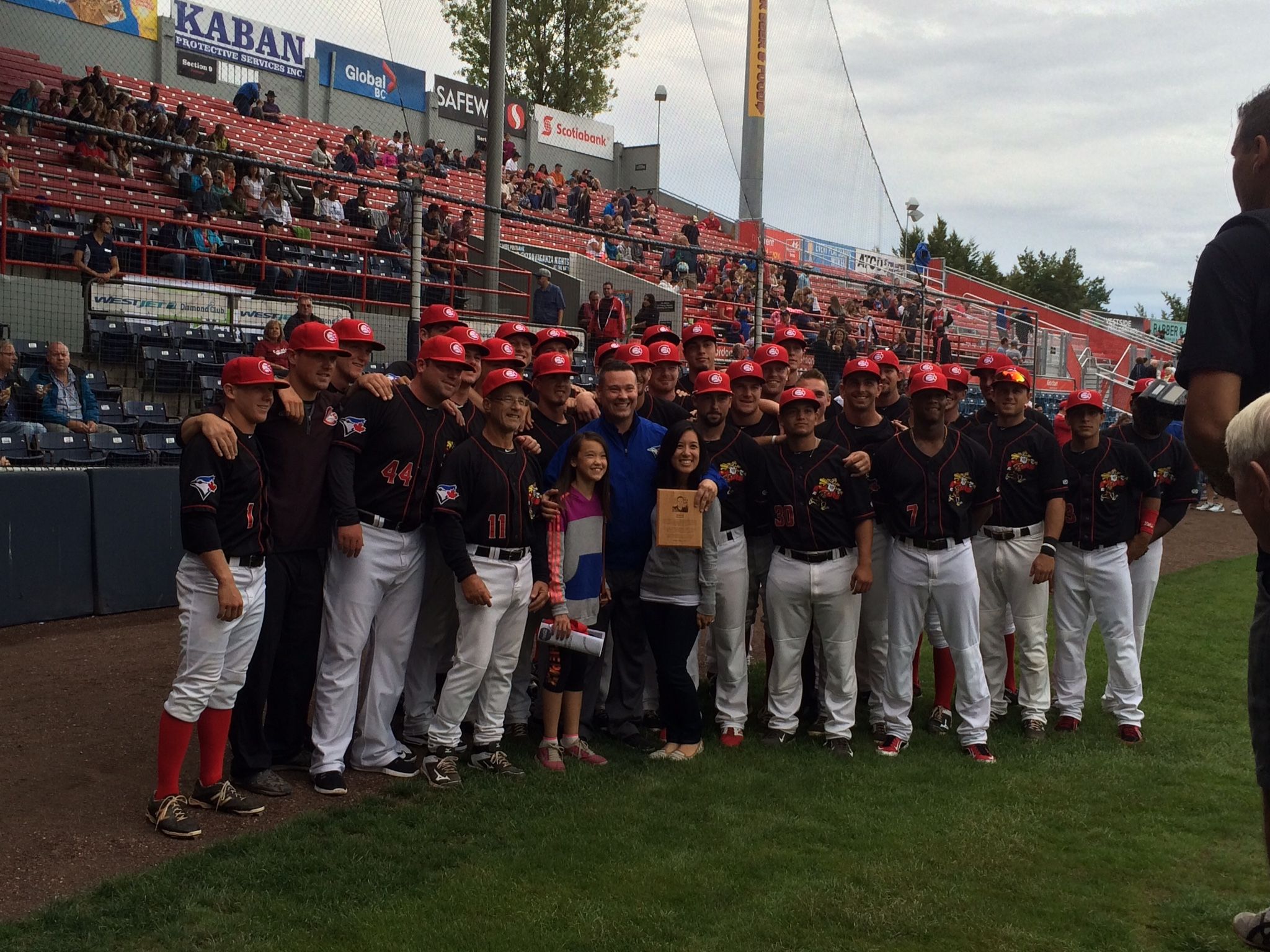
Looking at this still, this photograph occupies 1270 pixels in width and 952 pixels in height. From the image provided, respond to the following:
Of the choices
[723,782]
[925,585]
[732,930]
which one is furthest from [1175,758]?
[732,930]

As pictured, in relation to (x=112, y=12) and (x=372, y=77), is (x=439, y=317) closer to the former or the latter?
(x=112, y=12)

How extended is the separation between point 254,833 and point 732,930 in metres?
2.18

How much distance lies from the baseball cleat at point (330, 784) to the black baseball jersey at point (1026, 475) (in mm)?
4127

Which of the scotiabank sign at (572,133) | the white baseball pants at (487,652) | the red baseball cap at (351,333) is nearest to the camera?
the white baseball pants at (487,652)

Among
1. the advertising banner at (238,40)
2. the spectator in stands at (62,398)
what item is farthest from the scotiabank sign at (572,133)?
the spectator in stands at (62,398)

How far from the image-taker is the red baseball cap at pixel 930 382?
20.2 feet

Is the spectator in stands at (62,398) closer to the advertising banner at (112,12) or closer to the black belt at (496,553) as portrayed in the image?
the black belt at (496,553)

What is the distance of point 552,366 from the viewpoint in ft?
20.4

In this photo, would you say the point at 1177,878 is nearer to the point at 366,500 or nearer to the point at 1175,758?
the point at 1175,758

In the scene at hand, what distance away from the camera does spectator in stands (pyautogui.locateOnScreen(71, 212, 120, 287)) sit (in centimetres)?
1061

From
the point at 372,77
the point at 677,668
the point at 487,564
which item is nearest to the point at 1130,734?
the point at 677,668

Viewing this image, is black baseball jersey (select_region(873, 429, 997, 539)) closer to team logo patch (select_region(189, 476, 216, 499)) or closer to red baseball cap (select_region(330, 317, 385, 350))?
red baseball cap (select_region(330, 317, 385, 350))

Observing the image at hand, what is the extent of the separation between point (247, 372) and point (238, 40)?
84.2 ft

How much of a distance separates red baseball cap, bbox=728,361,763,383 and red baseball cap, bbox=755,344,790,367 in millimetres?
502
